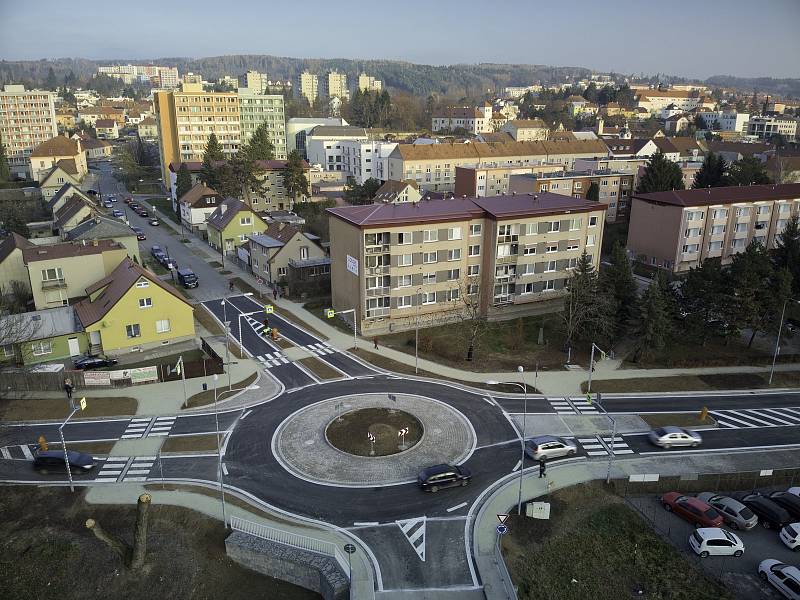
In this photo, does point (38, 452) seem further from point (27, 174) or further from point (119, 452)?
point (27, 174)

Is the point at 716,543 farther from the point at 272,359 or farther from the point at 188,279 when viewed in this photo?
the point at 188,279

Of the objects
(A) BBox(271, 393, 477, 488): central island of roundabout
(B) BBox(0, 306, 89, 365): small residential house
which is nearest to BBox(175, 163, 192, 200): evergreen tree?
(B) BBox(0, 306, 89, 365): small residential house

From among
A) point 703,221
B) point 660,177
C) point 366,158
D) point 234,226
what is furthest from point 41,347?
point 366,158

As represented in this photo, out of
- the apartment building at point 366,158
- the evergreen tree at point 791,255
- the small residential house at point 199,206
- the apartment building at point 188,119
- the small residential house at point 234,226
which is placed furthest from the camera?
the apartment building at point 188,119

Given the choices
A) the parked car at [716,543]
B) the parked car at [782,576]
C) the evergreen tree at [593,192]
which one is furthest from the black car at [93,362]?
the evergreen tree at [593,192]

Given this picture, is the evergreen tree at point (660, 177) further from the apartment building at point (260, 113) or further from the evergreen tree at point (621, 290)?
the apartment building at point (260, 113)

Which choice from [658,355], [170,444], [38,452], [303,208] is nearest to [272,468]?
[170,444]
